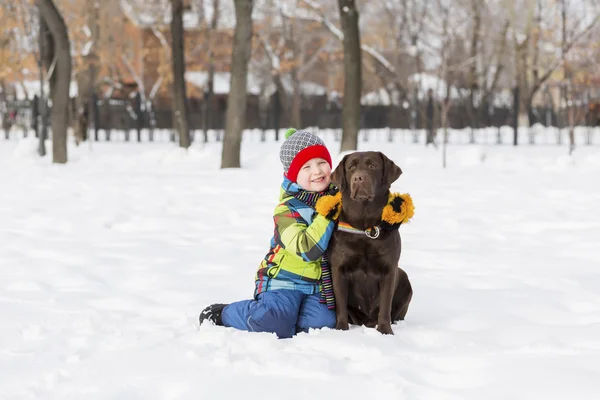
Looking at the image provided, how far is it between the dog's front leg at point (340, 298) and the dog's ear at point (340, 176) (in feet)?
1.59

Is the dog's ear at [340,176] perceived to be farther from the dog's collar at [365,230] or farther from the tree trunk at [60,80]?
the tree trunk at [60,80]

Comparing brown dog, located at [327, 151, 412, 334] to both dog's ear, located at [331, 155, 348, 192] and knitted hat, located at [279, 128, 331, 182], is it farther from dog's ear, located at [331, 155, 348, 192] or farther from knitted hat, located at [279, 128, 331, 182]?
knitted hat, located at [279, 128, 331, 182]

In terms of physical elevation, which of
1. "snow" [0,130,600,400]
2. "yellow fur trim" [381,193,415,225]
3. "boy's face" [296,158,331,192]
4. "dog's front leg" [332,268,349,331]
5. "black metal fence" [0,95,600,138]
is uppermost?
"black metal fence" [0,95,600,138]

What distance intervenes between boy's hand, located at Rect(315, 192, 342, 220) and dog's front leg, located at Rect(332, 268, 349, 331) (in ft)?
1.02

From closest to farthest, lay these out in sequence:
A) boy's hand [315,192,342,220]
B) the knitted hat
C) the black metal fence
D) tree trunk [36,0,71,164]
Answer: boy's hand [315,192,342,220] < the knitted hat < tree trunk [36,0,71,164] < the black metal fence

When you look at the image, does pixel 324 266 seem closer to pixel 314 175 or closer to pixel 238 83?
pixel 314 175

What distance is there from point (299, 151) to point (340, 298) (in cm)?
88

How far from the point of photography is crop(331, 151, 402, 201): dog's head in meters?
4.11

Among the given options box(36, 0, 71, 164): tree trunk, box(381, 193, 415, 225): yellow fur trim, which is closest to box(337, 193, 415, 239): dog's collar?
box(381, 193, 415, 225): yellow fur trim

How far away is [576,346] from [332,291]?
138 centimetres

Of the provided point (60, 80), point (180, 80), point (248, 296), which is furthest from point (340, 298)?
point (180, 80)

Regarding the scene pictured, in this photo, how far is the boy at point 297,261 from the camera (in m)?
4.45

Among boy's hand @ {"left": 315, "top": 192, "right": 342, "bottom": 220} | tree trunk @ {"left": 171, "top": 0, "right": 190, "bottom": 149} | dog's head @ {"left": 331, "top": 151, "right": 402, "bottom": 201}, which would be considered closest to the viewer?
dog's head @ {"left": 331, "top": 151, "right": 402, "bottom": 201}

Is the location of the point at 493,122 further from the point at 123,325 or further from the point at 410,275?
the point at 123,325
